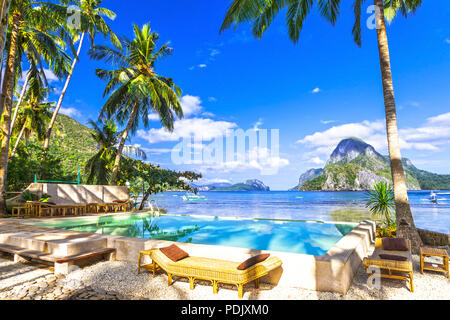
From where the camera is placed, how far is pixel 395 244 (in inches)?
178

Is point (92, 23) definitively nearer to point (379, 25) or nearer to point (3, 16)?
point (3, 16)

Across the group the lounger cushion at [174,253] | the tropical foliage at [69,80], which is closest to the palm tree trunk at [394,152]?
the lounger cushion at [174,253]

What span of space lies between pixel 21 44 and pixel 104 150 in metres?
7.37

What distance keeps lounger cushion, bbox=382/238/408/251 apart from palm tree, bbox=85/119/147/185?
548 inches

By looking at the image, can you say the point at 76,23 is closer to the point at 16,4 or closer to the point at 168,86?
the point at 16,4

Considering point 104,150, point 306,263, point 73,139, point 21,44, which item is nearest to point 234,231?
point 306,263

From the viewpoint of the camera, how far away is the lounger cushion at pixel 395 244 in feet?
14.7

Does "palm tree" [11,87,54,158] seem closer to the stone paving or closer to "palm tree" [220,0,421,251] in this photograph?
"palm tree" [220,0,421,251]

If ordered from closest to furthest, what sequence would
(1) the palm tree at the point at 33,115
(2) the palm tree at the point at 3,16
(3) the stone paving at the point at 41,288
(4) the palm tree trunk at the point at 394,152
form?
(3) the stone paving at the point at 41,288, (2) the palm tree at the point at 3,16, (4) the palm tree trunk at the point at 394,152, (1) the palm tree at the point at 33,115

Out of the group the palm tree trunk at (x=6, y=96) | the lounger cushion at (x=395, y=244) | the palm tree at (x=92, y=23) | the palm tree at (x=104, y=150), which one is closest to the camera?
the lounger cushion at (x=395, y=244)

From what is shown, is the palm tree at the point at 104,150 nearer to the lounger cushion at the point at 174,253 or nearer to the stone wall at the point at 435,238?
the lounger cushion at the point at 174,253

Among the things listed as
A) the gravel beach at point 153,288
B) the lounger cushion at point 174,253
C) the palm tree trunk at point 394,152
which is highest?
the palm tree trunk at point 394,152

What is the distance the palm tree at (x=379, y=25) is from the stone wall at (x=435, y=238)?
1.02 metres

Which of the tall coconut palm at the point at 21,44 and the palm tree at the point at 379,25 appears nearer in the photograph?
the palm tree at the point at 379,25
